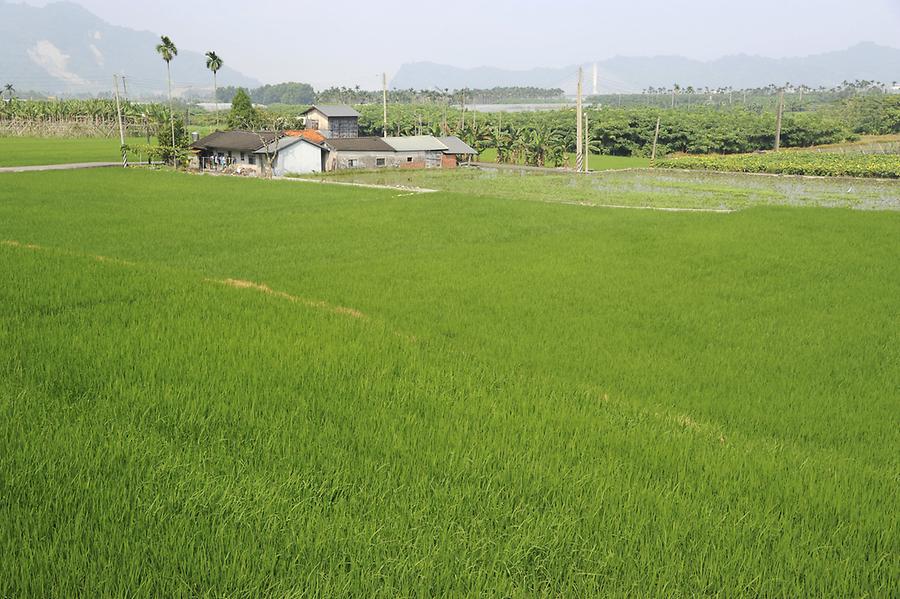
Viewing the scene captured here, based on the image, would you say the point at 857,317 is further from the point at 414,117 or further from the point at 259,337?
the point at 414,117

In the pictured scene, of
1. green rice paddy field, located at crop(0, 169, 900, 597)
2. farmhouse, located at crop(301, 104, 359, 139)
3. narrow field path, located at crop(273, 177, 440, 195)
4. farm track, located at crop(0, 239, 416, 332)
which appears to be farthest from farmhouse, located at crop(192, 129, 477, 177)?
green rice paddy field, located at crop(0, 169, 900, 597)

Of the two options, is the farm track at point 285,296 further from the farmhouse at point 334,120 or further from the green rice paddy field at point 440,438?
the farmhouse at point 334,120

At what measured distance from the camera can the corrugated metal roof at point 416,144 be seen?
42.7 metres

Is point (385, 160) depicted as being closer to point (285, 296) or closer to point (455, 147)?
point (455, 147)

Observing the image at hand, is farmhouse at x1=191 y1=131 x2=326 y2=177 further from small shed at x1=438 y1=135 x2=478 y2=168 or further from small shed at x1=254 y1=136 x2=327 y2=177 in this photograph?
small shed at x1=438 y1=135 x2=478 y2=168

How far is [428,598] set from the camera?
8.23 feet

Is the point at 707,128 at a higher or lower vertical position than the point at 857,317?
higher

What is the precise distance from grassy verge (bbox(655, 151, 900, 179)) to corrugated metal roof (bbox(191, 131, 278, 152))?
2428cm

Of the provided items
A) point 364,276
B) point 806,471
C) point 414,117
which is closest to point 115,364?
point 806,471

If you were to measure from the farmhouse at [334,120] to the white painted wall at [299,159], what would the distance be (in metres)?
16.3

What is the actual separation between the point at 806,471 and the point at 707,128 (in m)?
55.9

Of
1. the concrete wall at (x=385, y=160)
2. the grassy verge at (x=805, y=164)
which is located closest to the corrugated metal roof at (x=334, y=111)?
the concrete wall at (x=385, y=160)

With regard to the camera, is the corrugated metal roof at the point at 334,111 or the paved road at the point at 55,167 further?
the corrugated metal roof at the point at 334,111

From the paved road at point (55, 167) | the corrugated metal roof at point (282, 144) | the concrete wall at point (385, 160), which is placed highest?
the corrugated metal roof at point (282, 144)
